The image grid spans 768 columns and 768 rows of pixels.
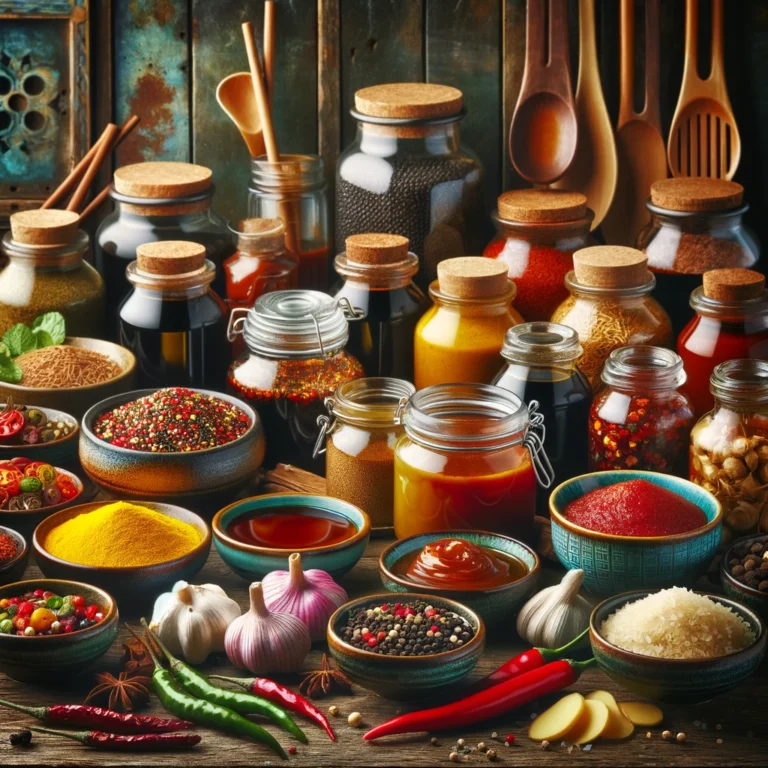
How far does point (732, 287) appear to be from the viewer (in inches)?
86.4

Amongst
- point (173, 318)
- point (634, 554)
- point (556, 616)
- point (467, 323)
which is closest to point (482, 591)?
point (556, 616)

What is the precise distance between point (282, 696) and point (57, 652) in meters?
0.28

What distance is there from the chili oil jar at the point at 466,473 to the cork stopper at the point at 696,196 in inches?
22.5

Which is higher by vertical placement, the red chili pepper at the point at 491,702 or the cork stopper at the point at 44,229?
the cork stopper at the point at 44,229

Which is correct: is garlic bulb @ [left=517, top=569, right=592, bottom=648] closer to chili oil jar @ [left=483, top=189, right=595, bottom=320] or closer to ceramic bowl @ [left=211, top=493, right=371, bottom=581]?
ceramic bowl @ [left=211, top=493, right=371, bottom=581]

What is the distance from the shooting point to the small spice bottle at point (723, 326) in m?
2.20

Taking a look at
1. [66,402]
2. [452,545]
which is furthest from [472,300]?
[66,402]

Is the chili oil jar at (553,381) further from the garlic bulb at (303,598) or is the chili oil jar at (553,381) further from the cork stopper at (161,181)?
the cork stopper at (161,181)

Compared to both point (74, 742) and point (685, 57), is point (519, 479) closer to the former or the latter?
point (74, 742)

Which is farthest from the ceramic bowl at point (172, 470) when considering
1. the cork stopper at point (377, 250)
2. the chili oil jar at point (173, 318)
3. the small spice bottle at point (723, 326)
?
the small spice bottle at point (723, 326)

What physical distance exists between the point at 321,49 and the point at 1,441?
40.5 inches

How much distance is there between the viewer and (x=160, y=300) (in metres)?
2.39

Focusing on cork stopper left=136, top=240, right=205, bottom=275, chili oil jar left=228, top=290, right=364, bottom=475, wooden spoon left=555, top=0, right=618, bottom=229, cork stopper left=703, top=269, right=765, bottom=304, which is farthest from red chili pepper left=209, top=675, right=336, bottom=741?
wooden spoon left=555, top=0, right=618, bottom=229

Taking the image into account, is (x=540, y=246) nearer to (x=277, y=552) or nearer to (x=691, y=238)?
(x=691, y=238)
